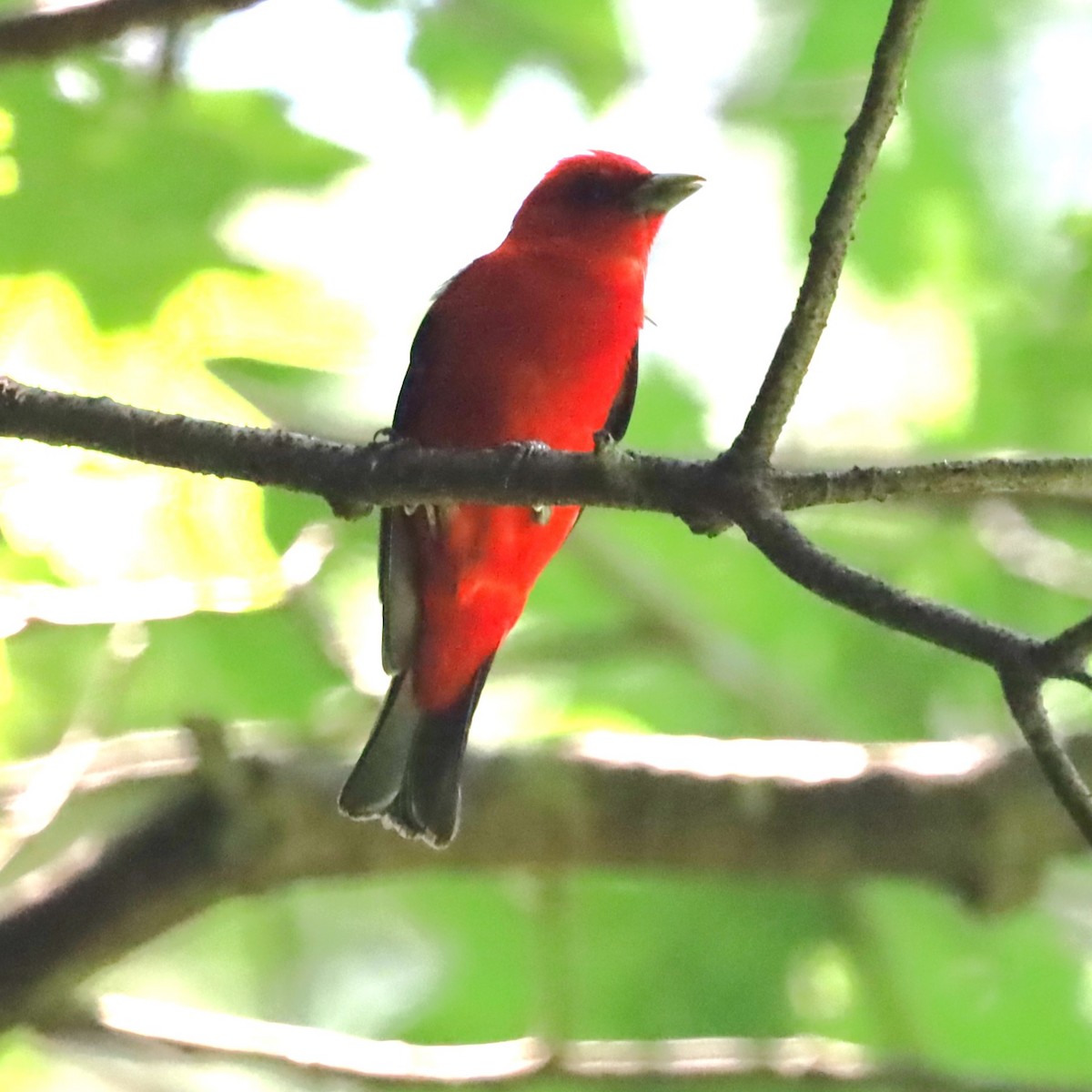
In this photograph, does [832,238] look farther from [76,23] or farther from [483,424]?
[483,424]

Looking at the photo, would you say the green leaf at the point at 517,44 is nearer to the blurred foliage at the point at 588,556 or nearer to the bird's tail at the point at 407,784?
the blurred foliage at the point at 588,556

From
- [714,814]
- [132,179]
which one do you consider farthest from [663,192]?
[714,814]

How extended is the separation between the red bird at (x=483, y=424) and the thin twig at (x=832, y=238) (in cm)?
134

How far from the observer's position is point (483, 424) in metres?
3.22

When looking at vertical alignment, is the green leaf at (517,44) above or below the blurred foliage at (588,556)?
above

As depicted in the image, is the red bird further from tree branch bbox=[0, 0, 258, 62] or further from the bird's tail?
tree branch bbox=[0, 0, 258, 62]

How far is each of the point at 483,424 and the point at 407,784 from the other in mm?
726

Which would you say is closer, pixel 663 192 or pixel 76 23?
pixel 76 23

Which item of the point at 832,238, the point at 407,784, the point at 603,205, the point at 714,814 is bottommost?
the point at 714,814

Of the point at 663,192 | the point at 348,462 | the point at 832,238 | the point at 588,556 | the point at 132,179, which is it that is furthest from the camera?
the point at 588,556

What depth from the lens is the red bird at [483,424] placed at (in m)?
3.23

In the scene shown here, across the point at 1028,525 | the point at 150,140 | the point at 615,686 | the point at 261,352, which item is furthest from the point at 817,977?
the point at 150,140

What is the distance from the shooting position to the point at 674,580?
439 centimetres

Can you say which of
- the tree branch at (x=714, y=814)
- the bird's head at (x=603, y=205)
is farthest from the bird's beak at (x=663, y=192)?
the tree branch at (x=714, y=814)
